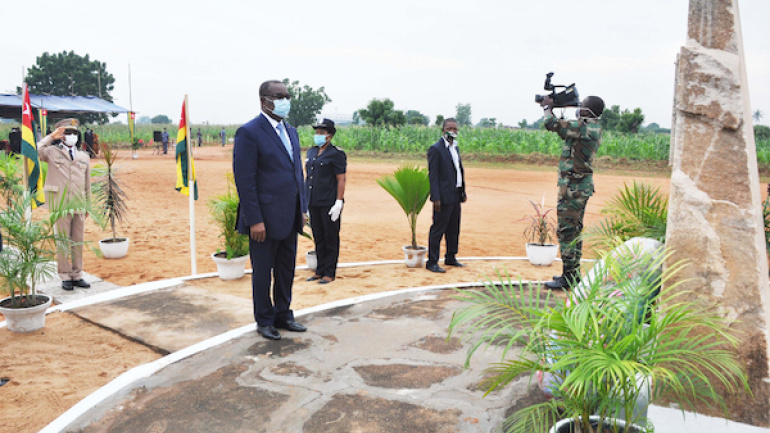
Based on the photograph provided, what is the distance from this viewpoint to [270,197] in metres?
4.26

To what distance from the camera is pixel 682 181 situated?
106 inches

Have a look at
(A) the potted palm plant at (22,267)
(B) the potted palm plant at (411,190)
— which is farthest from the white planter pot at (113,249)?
(B) the potted palm plant at (411,190)

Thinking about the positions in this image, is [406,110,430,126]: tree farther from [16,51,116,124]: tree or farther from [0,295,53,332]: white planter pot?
[0,295,53,332]: white planter pot

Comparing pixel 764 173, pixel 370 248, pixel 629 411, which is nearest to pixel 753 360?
pixel 629 411

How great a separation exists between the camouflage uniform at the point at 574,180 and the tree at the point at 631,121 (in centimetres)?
3995

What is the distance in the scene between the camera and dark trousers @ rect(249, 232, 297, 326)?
4.34 meters

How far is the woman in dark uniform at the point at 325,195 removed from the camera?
6383 mm

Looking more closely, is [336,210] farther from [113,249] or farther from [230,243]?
[113,249]

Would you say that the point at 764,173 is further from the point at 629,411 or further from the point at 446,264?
the point at 629,411

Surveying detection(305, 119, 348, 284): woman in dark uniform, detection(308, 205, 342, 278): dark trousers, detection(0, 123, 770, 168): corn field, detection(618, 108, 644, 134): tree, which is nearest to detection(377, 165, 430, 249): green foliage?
detection(305, 119, 348, 284): woman in dark uniform

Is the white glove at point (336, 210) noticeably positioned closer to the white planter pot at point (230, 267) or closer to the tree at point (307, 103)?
the white planter pot at point (230, 267)

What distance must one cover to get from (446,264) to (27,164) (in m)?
5.05

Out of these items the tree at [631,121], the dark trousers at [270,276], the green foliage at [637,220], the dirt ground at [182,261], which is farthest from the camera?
the tree at [631,121]

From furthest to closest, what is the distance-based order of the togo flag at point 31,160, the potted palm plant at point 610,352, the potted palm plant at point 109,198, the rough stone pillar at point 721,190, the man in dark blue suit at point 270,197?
the potted palm plant at point 109,198
the togo flag at point 31,160
the man in dark blue suit at point 270,197
the rough stone pillar at point 721,190
the potted palm plant at point 610,352
